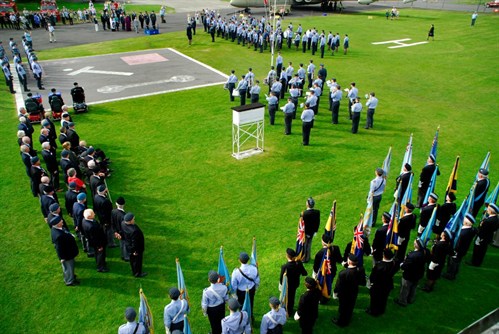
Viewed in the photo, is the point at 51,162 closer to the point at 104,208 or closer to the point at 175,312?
the point at 104,208

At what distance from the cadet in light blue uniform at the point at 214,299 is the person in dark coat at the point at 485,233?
648 cm

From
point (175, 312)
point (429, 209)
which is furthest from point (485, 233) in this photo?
point (175, 312)

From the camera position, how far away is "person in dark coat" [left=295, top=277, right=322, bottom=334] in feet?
24.6

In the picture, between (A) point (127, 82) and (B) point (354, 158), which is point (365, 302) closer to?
(B) point (354, 158)

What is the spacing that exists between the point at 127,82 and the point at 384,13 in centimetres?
3816

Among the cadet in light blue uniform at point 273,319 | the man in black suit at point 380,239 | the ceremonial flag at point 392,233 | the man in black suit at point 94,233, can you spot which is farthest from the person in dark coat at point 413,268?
the man in black suit at point 94,233

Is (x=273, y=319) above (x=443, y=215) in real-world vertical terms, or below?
above

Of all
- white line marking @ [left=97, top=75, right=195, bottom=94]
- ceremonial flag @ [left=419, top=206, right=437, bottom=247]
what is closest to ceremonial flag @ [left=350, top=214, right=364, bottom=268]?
ceremonial flag @ [left=419, top=206, right=437, bottom=247]

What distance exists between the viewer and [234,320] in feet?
22.2

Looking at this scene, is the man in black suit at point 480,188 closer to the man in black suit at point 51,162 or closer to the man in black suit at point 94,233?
the man in black suit at point 94,233

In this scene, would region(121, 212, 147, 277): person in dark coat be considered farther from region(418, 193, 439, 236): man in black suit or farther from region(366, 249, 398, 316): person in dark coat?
region(418, 193, 439, 236): man in black suit

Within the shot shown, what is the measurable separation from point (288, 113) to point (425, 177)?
647cm

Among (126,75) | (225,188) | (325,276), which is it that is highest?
(126,75)

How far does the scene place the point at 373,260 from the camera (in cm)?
1004
